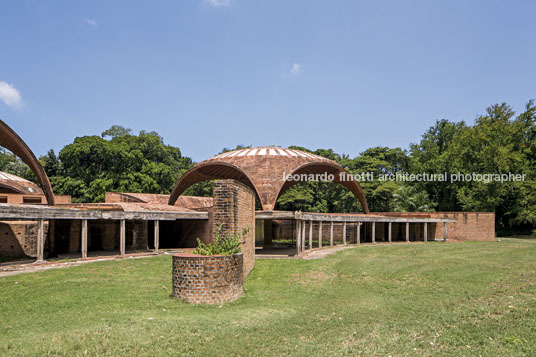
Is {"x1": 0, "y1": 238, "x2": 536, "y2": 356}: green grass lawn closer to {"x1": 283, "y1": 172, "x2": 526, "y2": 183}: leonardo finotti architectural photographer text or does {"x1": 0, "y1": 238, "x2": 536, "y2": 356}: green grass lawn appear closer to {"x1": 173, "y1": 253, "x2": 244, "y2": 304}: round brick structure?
{"x1": 173, "y1": 253, "x2": 244, "y2": 304}: round brick structure

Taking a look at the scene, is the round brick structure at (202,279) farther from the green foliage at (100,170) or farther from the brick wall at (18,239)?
the green foliage at (100,170)

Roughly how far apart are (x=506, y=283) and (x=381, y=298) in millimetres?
3407

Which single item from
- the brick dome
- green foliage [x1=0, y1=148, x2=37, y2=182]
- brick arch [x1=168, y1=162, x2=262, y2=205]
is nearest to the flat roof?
the brick dome

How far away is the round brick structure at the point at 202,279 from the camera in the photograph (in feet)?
23.7

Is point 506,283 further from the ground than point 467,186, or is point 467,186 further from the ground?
point 467,186

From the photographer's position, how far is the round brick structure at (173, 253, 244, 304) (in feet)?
23.7

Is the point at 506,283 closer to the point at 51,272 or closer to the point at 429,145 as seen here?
the point at 51,272

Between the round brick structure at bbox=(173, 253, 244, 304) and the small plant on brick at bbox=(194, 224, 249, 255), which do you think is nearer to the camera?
the round brick structure at bbox=(173, 253, 244, 304)

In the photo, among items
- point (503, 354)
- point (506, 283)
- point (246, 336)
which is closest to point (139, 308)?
point (246, 336)

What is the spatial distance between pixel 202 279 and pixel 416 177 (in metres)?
35.8

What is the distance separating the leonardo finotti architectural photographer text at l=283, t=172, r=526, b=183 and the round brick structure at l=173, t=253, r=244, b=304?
631 inches

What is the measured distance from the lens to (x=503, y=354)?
474 cm

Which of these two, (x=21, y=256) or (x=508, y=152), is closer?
(x=21, y=256)

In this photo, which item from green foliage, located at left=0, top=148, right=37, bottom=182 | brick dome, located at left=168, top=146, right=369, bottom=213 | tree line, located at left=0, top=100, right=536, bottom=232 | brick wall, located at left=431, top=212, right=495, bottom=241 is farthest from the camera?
green foliage, located at left=0, top=148, right=37, bottom=182
